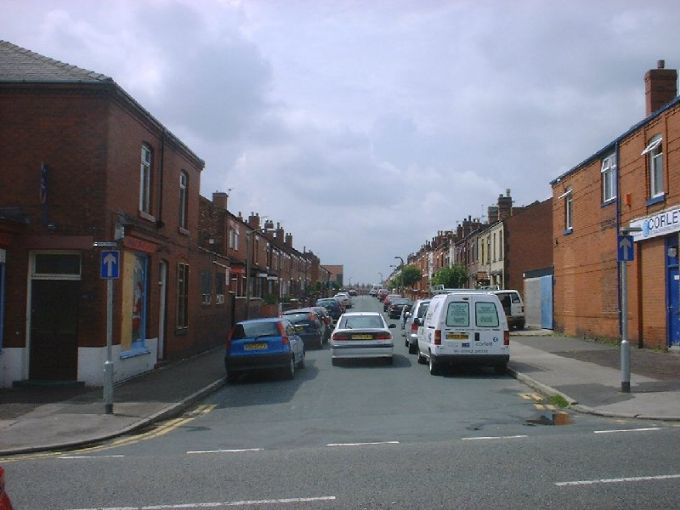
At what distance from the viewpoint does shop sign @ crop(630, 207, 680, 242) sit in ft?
59.9

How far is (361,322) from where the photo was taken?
19.8 m

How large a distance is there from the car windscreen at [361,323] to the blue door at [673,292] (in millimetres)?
7940

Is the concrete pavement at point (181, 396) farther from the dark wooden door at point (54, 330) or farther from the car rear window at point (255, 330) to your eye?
the car rear window at point (255, 330)

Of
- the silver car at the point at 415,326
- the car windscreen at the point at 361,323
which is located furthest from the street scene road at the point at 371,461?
the silver car at the point at 415,326

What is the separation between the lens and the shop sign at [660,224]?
59.9 feet

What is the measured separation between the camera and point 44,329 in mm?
15297

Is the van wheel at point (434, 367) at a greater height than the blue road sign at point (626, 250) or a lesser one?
lesser

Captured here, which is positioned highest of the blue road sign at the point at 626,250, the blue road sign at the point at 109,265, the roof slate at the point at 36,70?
the roof slate at the point at 36,70

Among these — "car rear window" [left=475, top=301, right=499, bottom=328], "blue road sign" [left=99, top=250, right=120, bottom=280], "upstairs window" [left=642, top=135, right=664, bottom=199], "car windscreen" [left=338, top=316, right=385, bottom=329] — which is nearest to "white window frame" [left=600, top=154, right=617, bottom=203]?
"upstairs window" [left=642, top=135, right=664, bottom=199]

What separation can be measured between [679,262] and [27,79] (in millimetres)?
16851

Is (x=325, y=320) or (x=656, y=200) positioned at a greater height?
(x=656, y=200)

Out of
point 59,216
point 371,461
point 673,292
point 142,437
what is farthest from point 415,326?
point 371,461

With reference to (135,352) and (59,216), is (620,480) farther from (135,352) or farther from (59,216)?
(135,352)

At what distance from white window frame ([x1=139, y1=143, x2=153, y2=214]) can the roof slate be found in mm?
2874
